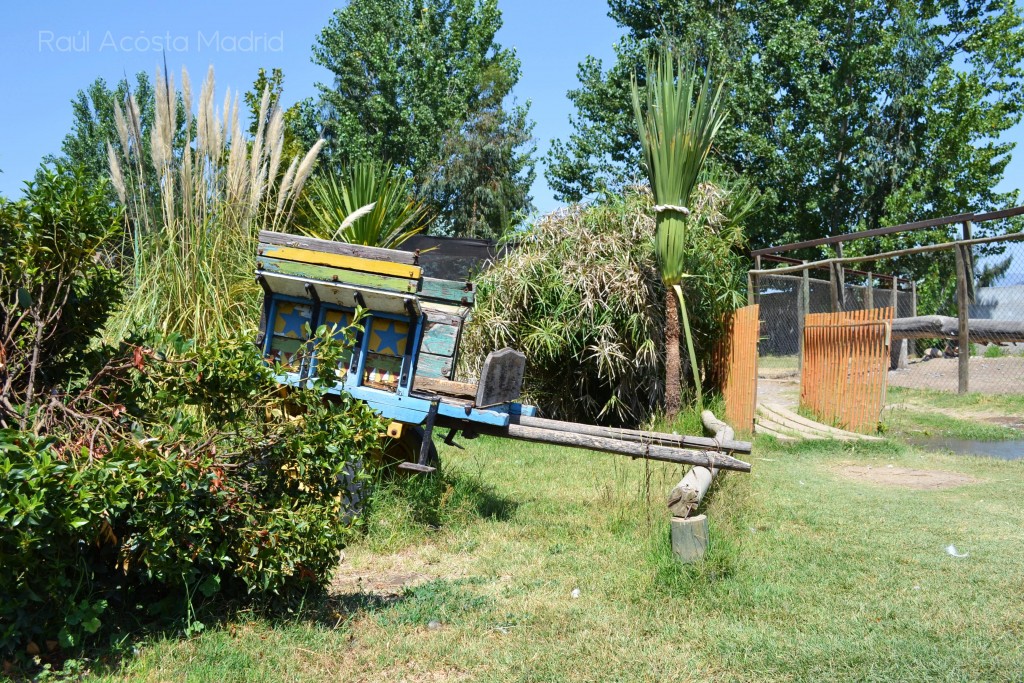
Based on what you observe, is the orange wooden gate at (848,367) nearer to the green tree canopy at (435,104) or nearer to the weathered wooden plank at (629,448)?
the weathered wooden plank at (629,448)

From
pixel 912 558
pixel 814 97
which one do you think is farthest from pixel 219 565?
pixel 814 97

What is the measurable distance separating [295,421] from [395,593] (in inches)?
44.9

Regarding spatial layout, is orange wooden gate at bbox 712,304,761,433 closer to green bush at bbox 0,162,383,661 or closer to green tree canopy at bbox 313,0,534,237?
green bush at bbox 0,162,383,661

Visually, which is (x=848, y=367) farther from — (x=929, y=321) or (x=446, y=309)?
(x=446, y=309)

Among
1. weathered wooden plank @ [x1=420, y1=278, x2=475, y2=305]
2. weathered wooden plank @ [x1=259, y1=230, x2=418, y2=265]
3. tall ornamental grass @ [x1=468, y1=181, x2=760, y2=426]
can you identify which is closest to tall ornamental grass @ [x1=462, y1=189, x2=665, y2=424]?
tall ornamental grass @ [x1=468, y1=181, x2=760, y2=426]

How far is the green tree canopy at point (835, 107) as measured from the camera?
78.5 feet

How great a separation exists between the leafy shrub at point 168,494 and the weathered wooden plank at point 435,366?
190 cm

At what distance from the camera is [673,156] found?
10477mm

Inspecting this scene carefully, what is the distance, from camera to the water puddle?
31.8 ft

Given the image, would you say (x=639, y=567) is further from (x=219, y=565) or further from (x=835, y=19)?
(x=835, y=19)

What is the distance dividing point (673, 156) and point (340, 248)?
574 cm

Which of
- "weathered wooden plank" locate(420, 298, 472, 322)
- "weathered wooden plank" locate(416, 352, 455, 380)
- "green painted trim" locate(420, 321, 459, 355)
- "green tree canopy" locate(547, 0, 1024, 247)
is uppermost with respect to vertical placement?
"green tree canopy" locate(547, 0, 1024, 247)

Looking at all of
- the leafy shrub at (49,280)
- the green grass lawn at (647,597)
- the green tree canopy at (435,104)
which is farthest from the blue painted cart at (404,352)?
the green tree canopy at (435,104)

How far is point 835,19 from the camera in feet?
89.1
